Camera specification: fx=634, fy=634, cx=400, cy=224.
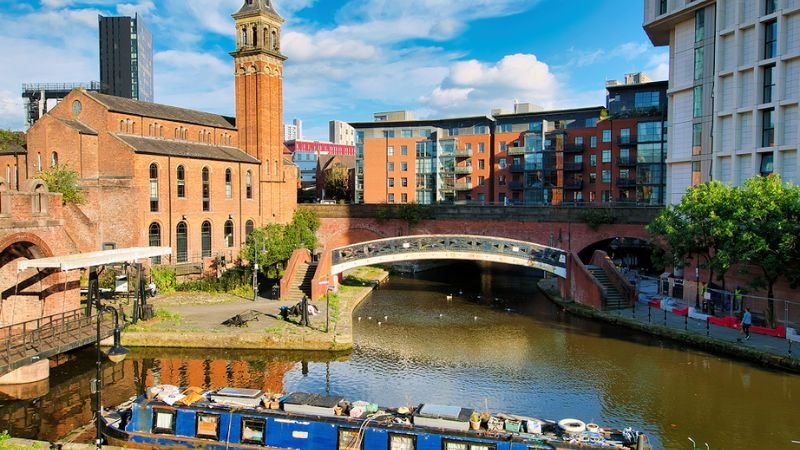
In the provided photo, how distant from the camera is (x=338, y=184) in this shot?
3526 inches

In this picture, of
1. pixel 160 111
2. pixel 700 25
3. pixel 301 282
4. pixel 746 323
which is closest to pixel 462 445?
pixel 746 323

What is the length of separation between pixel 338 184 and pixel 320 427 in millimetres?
73175

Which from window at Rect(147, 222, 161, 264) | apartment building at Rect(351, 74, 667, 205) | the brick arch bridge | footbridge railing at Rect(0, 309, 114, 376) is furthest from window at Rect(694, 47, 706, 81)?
window at Rect(147, 222, 161, 264)

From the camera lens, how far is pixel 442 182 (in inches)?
2945

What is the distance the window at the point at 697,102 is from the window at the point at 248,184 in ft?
112

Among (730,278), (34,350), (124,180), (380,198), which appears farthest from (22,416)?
(380,198)

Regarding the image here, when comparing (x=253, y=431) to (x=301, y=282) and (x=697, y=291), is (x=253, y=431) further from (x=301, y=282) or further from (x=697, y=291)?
(x=697, y=291)

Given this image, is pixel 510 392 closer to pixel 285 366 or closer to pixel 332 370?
pixel 332 370

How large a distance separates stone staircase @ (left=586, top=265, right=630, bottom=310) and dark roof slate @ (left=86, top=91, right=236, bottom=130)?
3231 cm

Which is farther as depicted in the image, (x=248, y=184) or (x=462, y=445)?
(x=248, y=184)

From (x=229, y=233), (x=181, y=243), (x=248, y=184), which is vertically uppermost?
(x=248, y=184)

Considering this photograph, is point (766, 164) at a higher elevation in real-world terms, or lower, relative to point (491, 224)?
higher

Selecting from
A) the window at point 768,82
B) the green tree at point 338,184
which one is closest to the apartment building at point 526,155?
the green tree at point 338,184

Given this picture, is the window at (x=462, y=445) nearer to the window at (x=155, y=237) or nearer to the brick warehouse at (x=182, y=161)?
the brick warehouse at (x=182, y=161)
